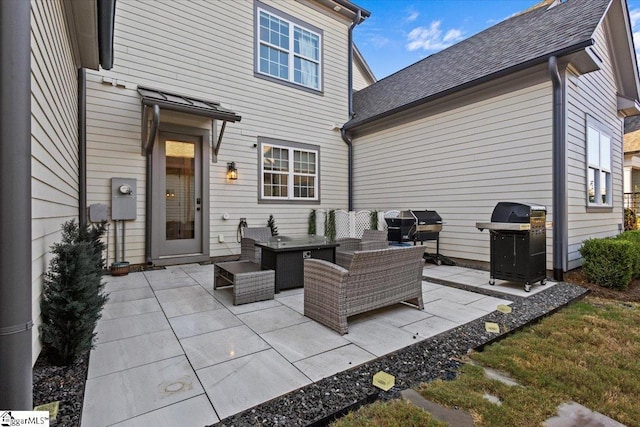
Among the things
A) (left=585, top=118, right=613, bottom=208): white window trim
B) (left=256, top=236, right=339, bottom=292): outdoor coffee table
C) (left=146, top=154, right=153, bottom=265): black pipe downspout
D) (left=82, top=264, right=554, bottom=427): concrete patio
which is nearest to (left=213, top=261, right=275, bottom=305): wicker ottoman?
(left=82, top=264, right=554, bottom=427): concrete patio

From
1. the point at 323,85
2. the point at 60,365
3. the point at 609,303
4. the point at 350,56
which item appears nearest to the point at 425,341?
the point at 60,365

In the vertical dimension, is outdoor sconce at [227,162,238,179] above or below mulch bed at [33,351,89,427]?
above

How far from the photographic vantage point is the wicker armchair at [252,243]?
17.2 ft

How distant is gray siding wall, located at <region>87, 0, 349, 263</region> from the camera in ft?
19.0

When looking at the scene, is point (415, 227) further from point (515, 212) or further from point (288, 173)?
point (288, 173)

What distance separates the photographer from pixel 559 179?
4.98 metres

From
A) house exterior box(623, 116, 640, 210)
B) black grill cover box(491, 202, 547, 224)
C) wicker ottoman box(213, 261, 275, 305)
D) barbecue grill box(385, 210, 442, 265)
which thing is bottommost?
wicker ottoman box(213, 261, 275, 305)

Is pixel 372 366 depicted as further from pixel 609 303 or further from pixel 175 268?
pixel 175 268

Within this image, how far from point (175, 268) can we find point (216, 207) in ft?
5.13

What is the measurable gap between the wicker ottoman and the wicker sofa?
30.3 inches

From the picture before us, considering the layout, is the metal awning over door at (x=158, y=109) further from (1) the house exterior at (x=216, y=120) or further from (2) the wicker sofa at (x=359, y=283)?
(2) the wicker sofa at (x=359, y=283)

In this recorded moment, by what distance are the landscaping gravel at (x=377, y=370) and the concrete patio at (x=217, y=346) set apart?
0.28 ft

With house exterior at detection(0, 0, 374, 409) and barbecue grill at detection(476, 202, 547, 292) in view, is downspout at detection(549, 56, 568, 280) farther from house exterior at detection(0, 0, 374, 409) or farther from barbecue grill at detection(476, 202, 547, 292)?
house exterior at detection(0, 0, 374, 409)

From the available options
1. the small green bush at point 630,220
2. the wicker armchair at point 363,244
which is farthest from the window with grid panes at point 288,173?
the small green bush at point 630,220
